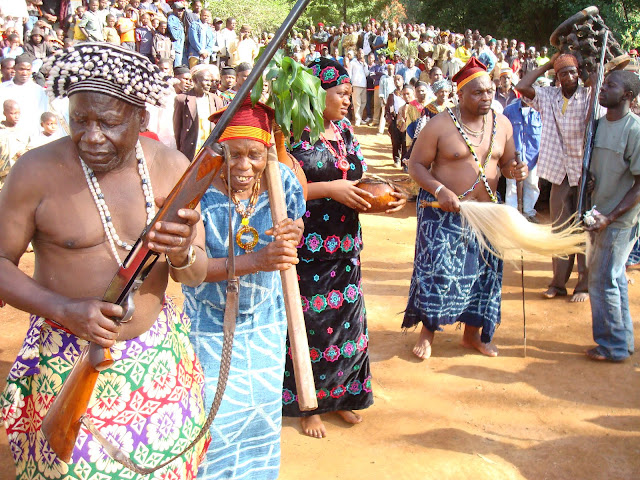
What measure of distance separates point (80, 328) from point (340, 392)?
8.51 ft

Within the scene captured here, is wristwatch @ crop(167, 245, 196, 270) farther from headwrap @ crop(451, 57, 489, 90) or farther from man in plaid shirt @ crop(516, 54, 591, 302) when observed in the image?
man in plaid shirt @ crop(516, 54, 591, 302)

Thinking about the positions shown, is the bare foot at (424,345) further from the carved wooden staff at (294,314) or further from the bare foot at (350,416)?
the carved wooden staff at (294,314)

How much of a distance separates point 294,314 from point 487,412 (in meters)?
2.41

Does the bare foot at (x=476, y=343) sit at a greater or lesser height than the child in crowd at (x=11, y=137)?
lesser

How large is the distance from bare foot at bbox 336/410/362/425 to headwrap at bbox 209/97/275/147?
Result: 7.03 ft

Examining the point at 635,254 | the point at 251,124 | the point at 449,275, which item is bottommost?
the point at 635,254

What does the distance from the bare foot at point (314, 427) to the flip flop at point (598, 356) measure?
→ 2569 millimetres

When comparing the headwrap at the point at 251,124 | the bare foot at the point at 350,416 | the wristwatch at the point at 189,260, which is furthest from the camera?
the bare foot at the point at 350,416

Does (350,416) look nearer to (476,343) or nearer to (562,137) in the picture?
(476,343)

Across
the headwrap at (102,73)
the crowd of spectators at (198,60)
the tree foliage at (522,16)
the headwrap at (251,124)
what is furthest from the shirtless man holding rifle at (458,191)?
the tree foliage at (522,16)

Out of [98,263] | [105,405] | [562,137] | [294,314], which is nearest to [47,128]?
[562,137]

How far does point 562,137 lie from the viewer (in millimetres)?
6562

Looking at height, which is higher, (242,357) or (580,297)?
(242,357)

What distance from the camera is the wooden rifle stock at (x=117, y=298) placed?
1.82m
